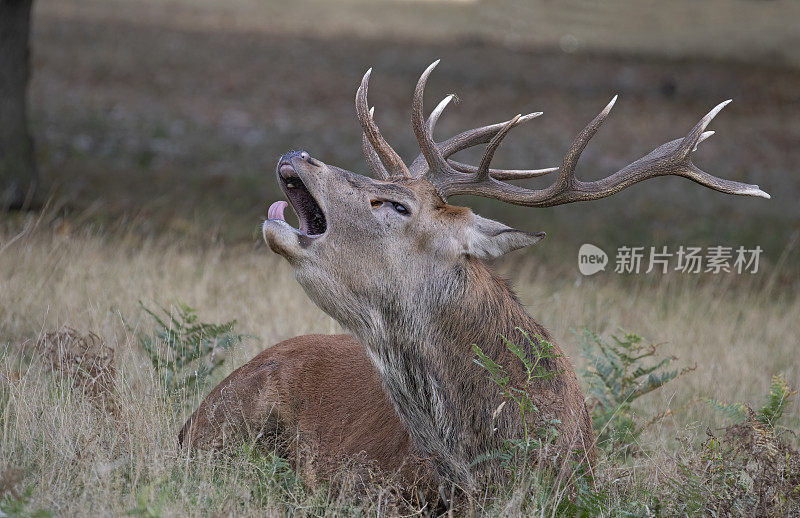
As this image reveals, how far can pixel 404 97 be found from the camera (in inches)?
963

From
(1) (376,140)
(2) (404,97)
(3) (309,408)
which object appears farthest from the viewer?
(2) (404,97)

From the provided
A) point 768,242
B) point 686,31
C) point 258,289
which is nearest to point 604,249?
point 768,242

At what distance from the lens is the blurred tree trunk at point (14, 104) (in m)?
11.1

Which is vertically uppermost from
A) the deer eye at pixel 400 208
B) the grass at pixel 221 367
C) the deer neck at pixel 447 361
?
the deer eye at pixel 400 208

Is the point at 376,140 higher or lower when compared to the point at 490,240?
higher

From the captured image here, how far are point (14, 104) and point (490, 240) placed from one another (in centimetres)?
839

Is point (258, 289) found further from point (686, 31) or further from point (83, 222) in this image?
point (686, 31)

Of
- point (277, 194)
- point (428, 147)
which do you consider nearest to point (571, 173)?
point (428, 147)

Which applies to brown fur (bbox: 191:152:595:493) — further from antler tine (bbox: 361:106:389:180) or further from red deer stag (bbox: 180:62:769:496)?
antler tine (bbox: 361:106:389:180)

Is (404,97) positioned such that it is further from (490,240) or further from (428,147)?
(490,240)

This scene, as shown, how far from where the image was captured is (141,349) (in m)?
6.73

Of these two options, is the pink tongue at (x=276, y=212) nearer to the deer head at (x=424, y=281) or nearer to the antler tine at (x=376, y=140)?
the deer head at (x=424, y=281)

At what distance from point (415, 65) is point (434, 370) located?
25903mm

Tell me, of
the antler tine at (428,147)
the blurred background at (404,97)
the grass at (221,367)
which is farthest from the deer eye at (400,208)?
the blurred background at (404,97)
